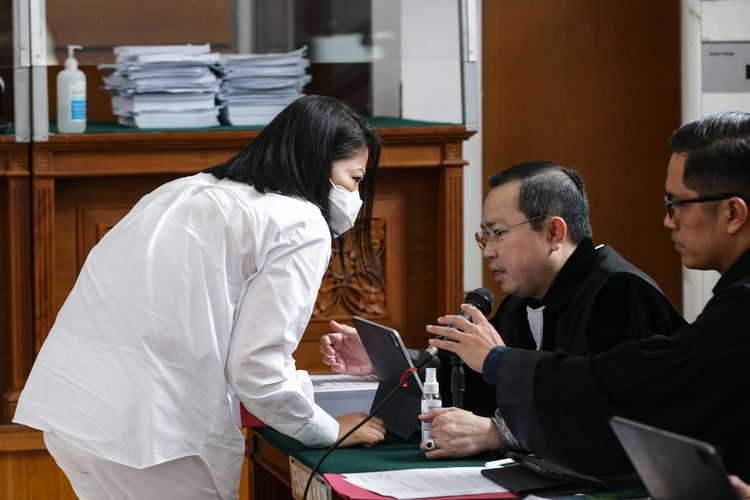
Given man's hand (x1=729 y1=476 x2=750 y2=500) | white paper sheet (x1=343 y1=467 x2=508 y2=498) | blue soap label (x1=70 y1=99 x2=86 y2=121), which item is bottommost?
white paper sheet (x1=343 y1=467 x2=508 y2=498)

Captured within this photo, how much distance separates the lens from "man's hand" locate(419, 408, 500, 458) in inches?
91.9

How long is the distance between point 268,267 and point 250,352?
17 centimetres

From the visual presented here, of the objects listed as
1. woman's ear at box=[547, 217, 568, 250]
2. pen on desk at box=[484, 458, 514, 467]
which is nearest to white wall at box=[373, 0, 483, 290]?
woman's ear at box=[547, 217, 568, 250]

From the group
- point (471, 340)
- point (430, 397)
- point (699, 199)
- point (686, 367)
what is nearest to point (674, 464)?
point (686, 367)

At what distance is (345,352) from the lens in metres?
2.94

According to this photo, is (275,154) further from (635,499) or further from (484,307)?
(635,499)

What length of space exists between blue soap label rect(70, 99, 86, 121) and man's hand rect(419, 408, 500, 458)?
6.48 ft

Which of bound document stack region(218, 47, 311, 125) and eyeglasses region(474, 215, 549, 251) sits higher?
bound document stack region(218, 47, 311, 125)

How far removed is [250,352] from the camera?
2.24 metres

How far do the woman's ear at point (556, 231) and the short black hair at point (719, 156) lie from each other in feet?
2.11

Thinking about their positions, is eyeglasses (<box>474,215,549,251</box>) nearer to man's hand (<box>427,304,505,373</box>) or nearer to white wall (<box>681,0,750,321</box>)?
man's hand (<box>427,304,505,373</box>)

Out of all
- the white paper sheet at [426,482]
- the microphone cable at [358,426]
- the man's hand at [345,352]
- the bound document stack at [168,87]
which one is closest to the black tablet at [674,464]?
the white paper sheet at [426,482]

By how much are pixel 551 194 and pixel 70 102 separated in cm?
185

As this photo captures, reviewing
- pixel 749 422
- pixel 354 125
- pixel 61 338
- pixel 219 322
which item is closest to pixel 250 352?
pixel 219 322
